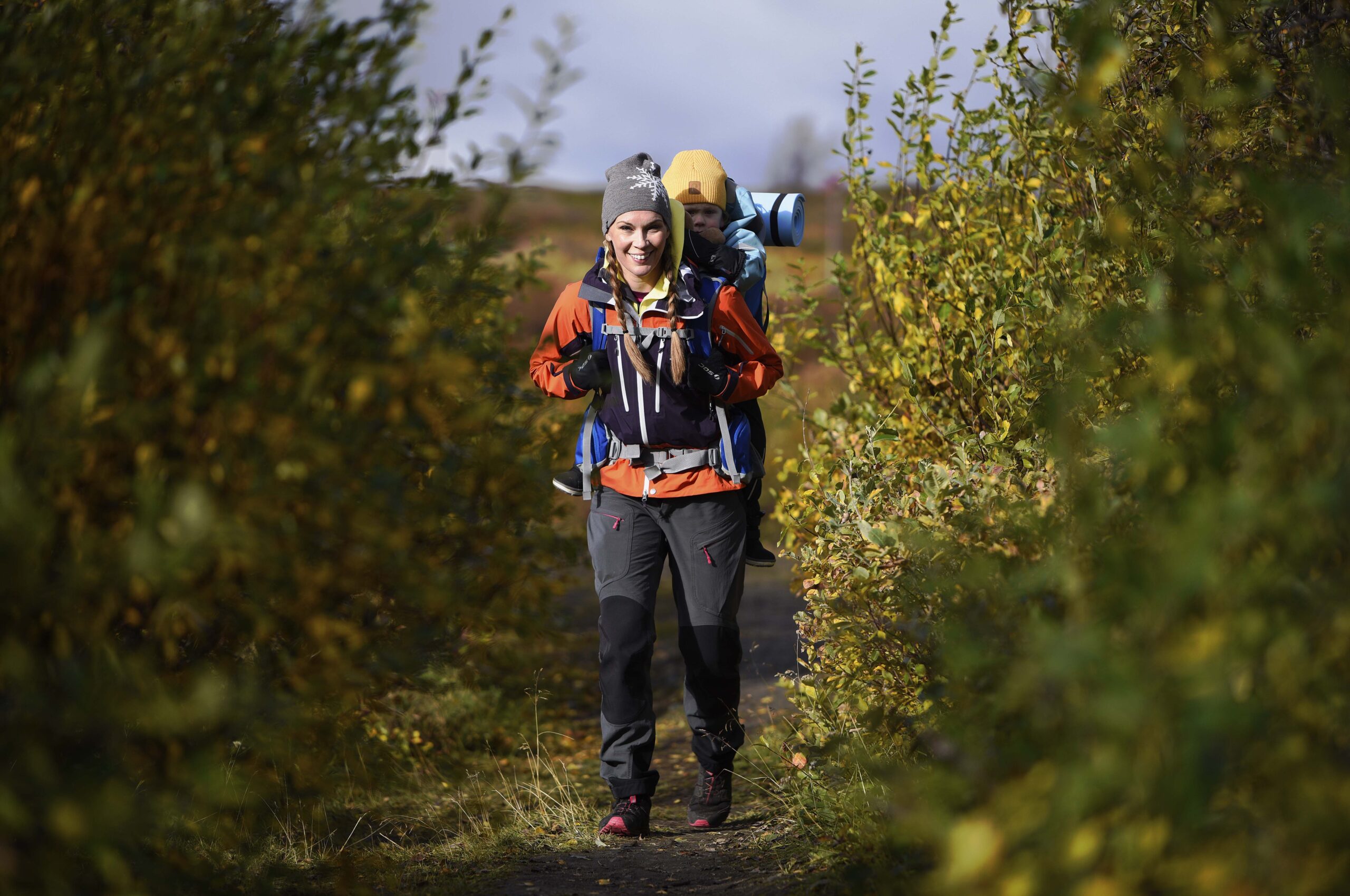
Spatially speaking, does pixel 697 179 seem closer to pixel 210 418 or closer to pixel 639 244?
pixel 639 244

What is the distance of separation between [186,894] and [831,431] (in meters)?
Answer: 3.28

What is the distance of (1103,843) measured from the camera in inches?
59.6

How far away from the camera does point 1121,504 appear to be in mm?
2031

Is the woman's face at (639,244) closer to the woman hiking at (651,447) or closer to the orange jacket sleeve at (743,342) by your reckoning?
the woman hiking at (651,447)

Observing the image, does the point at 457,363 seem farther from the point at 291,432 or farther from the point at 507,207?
the point at 507,207

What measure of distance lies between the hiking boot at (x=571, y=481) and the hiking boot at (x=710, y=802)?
1.16m

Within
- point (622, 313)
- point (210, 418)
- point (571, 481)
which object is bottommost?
point (571, 481)

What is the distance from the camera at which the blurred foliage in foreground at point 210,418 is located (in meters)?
1.81

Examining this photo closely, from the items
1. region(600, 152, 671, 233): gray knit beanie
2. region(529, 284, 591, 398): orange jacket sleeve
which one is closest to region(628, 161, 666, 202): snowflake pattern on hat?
region(600, 152, 671, 233): gray knit beanie

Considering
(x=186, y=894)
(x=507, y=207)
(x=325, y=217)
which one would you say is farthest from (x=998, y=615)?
(x=186, y=894)

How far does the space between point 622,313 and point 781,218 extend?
960mm

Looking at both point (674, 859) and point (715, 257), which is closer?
point (674, 859)

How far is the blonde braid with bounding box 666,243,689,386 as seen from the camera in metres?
3.78

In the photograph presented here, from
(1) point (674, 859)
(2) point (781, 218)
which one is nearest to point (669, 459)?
(2) point (781, 218)
